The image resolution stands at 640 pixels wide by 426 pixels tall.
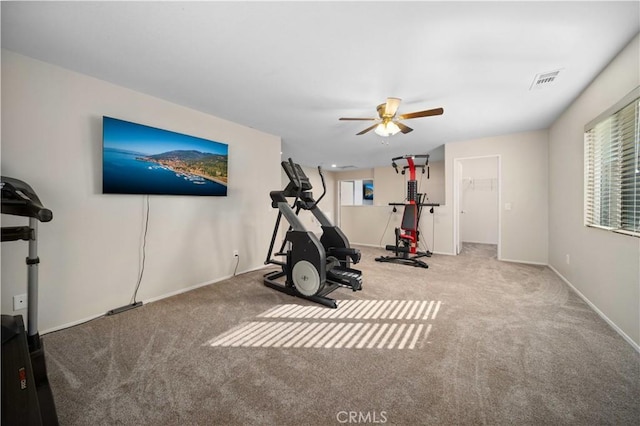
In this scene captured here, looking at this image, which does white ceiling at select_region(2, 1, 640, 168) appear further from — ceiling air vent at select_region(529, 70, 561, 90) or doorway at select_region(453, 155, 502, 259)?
doorway at select_region(453, 155, 502, 259)

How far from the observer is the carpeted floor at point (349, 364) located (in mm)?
1326

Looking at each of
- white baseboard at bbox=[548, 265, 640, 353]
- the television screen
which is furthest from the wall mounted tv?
the television screen

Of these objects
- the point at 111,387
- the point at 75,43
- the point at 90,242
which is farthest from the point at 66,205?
the point at 111,387

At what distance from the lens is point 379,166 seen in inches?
316

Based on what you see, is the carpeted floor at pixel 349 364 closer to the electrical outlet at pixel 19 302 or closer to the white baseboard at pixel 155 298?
the white baseboard at pixel 155 298

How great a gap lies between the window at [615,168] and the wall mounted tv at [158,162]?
13.6ft

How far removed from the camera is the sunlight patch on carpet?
199 cm

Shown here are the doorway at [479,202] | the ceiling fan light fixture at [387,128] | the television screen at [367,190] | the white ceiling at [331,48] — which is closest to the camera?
the white ceiling at [331,48]

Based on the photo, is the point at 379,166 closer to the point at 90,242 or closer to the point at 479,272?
the point at 479,272

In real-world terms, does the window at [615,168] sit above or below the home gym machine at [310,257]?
above

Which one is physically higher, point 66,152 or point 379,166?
point 379,166

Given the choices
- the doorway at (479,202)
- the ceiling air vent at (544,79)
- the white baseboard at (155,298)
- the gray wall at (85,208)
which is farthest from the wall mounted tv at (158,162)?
the doorway at (479,202)

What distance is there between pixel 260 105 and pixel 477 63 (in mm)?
2341

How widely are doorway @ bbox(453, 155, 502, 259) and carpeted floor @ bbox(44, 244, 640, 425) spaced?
4.38 m
